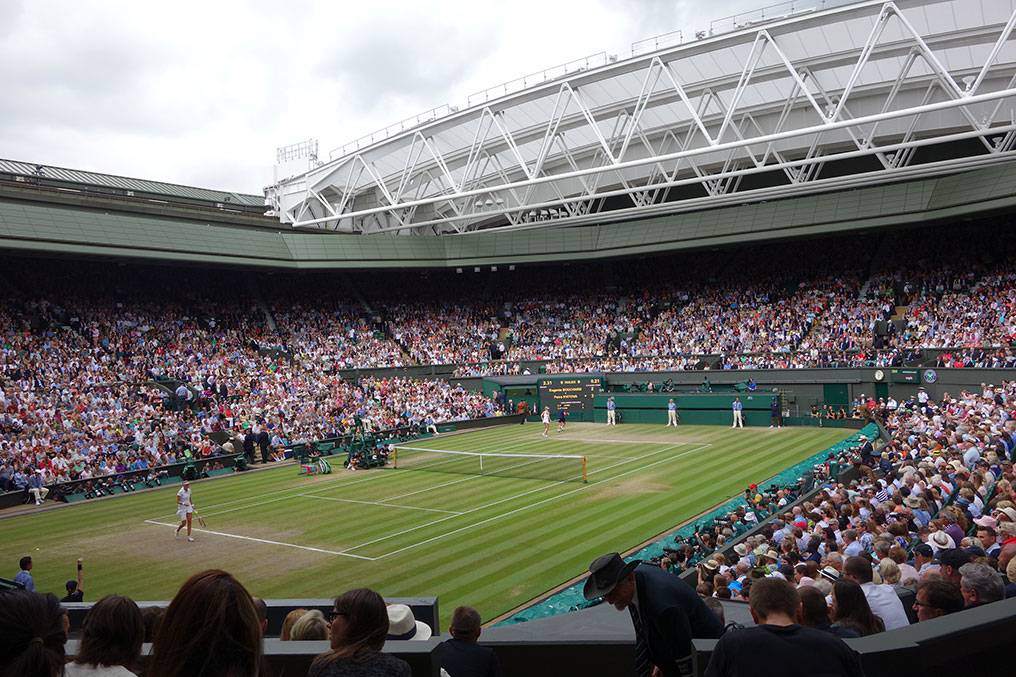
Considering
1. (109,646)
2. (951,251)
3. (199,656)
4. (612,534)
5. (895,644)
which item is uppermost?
(951,251)

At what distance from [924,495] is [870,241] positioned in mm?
40264

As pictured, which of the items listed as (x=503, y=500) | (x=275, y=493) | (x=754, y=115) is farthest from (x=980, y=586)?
(x=754, y=115)

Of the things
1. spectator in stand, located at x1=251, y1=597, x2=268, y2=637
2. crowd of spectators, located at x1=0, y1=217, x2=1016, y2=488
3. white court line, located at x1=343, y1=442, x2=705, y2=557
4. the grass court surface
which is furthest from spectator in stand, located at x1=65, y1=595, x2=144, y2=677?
crowd of spectators, located at x1=0, y1=217, x2=1016, y2=488

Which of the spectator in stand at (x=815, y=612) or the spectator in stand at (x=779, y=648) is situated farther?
the spectator in stand at (x=815, y=612)

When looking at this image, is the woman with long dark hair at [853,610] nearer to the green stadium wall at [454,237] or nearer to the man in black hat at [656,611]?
the man in black hat at [656,611]

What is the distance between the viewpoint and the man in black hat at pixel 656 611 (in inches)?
183

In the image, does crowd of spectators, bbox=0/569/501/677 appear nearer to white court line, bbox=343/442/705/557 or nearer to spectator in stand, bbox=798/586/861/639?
spectator in stand, bbox=798/586/861/639

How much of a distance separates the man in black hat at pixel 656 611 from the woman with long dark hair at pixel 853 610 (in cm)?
123

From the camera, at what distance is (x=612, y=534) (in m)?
17.9

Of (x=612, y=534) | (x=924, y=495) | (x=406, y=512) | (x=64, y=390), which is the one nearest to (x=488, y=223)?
(x=64, y=390)

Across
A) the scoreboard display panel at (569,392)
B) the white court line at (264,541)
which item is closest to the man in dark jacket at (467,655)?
the white court line at (264,541)

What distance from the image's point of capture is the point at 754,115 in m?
38.2

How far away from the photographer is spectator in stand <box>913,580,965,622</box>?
5.31 meters

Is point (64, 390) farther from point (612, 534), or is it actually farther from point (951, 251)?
point (951, 251)
